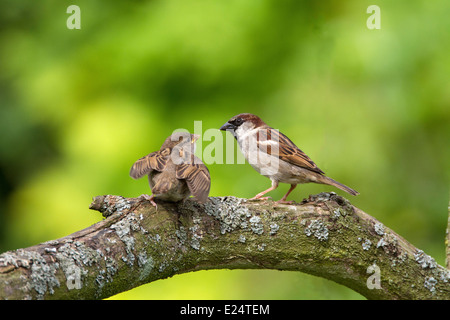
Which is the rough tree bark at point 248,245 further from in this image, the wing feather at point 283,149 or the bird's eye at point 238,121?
the bird's eye at point 238,121

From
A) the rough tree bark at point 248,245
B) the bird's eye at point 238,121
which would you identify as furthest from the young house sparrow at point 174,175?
the bird's eye at point 238,121

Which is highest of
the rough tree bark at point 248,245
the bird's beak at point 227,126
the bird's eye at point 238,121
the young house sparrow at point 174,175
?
the bird's eye at point 238,121

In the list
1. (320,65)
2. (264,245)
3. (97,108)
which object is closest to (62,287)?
(264,245)

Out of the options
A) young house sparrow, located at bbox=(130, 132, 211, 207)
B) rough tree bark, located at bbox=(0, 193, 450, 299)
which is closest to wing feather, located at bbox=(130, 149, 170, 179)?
young house sparrow, located at bbox=(130, 132, 211, 207)

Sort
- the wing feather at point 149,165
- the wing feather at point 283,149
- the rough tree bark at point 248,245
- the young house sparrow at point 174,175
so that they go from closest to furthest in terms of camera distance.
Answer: the rough tree bark at point 248,245 → the young house sparrow at point 174,175 → the wing feather at point 149,165 → the wing feather at point 283,149

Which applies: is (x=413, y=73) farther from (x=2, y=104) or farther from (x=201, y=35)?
(x=2, y=104)

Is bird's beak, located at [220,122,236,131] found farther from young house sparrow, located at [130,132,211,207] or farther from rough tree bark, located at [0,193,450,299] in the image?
rough tree bark, located at [0,193,450,299]

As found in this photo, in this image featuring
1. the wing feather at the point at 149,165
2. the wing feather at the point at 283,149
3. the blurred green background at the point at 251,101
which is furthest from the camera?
the blurred green background at the point at 251,101
